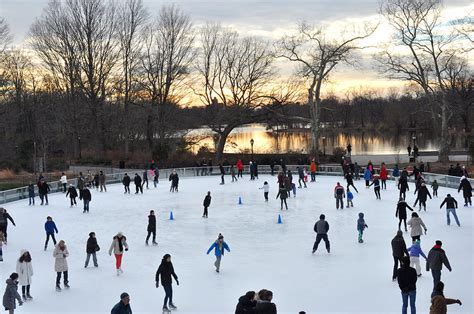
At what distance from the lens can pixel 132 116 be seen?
48531 millimetres

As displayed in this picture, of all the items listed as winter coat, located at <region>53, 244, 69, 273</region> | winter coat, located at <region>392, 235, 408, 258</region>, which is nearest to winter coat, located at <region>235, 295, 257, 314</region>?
winter coat, located at <region>392, 235, 408, 258</region>

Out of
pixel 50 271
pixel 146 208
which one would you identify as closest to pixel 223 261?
pixel 50 271

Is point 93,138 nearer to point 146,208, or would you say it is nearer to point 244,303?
point 146,208

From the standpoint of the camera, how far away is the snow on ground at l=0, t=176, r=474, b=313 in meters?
10.2

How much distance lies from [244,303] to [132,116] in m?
43.4

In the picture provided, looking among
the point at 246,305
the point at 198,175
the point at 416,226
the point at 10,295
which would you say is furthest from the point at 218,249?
the point at 198,175

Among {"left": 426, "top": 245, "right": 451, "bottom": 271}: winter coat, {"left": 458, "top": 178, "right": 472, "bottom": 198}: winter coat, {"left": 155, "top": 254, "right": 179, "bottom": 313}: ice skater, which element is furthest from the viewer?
{"left": 458, "top": 178, "right": 472, "bottom": 198}: winter coat

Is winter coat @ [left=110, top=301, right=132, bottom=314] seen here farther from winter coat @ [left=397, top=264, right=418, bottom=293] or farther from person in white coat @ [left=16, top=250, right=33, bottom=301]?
winter coat @ [left=397, top=264, right=418, bottom=293]

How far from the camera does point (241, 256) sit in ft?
44.7

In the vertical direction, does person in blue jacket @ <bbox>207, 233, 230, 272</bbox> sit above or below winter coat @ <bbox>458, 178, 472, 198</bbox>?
below

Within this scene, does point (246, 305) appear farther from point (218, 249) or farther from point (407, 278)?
point (218, 249)

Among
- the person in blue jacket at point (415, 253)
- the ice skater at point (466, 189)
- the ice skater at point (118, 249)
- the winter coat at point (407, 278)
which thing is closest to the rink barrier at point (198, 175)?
the ice skater at point (466, 189)

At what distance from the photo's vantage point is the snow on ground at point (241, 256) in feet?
33.4

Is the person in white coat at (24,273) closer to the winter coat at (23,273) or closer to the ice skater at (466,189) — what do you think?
the winter coat at (23,273)
